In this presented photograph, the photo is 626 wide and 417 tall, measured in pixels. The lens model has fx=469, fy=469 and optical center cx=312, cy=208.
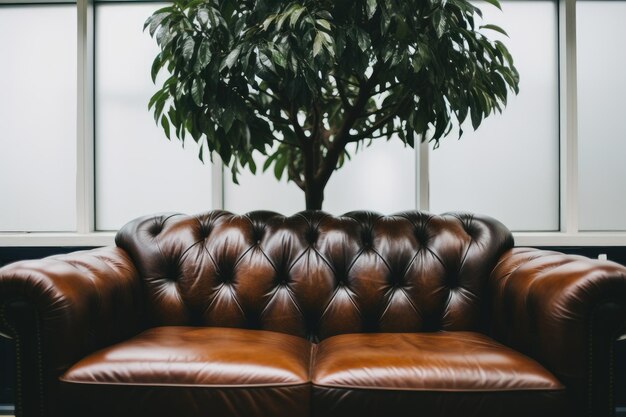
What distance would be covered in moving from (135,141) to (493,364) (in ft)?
7.12

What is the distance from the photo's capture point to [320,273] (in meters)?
1.75

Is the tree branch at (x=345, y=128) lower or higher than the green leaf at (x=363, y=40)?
lower

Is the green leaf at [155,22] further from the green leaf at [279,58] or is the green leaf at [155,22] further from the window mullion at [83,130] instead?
the window mullion at [83,130]

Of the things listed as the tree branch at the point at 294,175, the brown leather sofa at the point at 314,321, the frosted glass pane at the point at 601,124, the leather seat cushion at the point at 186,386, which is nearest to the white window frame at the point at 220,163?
the frosted glass pane at the point at 601,124

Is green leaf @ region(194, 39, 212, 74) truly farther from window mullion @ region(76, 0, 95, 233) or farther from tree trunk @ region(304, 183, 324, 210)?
window mullion @ region(76, 0, 95, 233)

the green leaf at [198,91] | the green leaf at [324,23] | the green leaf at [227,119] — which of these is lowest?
the green leaf at [227,119]

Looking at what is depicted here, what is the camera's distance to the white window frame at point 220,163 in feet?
7.82

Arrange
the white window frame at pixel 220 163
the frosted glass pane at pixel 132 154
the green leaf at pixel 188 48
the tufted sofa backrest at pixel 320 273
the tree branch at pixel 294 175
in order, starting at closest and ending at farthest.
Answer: the green leaf at pixel 188 48 → the tufted sofa backrest at pixel 320 273 → the tree branch at pixel 294 175 → the white window frame at pixel 220 163 → the frosted glass pane at pixel 132 154

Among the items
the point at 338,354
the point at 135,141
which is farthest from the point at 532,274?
the point at 135,141

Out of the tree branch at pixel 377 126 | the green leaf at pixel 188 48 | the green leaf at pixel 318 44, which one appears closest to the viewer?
the green leaf at pixel 318 44

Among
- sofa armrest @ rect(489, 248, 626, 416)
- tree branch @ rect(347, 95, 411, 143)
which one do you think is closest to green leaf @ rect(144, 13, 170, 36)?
tree branch @ rect(347, 95, 411, 143)

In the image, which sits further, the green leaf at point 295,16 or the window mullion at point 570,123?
the window mullion at point 570,123

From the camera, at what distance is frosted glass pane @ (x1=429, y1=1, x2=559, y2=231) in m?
2.58

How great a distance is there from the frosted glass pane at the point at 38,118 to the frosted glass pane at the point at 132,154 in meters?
0.17
